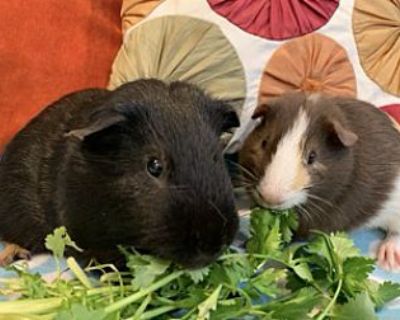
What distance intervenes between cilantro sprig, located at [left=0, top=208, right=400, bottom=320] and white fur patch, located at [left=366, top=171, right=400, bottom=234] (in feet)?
1.09

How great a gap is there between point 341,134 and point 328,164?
8cm

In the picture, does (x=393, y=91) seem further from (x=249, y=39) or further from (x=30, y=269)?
(x=30, y=269)

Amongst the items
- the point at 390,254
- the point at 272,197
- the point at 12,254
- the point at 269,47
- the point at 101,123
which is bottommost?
the point at 390,254

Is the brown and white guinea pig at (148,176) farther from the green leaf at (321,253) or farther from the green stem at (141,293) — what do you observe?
the green leaf at (321,253)

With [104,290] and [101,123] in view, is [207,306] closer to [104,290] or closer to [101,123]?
[104,290]

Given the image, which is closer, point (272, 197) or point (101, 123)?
point (101, 123)

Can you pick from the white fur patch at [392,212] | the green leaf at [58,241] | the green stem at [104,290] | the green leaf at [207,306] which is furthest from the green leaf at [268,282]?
the white fur patch at [392,212]

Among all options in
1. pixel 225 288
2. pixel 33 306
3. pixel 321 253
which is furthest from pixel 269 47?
pixel 33 306

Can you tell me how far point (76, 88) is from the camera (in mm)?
1954

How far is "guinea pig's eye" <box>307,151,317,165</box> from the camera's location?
148 centimetres

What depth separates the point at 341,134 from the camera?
57.5 inches

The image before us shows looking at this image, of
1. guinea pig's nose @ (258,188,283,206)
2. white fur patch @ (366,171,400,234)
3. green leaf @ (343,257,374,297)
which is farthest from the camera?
white fur patch @ (366,171,400,234)

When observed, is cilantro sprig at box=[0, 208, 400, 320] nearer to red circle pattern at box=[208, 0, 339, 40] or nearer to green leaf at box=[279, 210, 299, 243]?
green leaf at box=[279, 210, 299, 243]

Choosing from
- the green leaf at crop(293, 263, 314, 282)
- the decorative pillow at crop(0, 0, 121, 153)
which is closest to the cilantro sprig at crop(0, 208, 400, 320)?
the green leaf at crop(293, 263, 314, 282)
